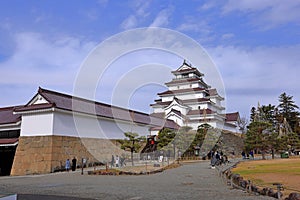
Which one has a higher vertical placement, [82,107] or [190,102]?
[190,102]

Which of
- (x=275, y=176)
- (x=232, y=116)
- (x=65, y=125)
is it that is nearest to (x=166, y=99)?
(x=232, y=116)

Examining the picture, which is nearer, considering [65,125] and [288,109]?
[65,125]

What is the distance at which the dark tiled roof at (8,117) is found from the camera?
28469mm

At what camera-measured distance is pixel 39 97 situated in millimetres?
27547

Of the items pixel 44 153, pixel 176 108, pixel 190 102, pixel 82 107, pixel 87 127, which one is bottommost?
pixel 44 153

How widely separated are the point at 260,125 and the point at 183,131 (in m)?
9.43

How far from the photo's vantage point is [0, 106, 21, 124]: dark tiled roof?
2847cm

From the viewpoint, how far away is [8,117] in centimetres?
2964

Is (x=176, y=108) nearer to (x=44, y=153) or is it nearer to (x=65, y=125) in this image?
(x=65, y=125)

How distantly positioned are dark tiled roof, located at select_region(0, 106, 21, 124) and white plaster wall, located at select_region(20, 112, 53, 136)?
1345mm

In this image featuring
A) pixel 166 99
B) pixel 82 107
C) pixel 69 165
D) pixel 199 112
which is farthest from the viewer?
pixel 166 99

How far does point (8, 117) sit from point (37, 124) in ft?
15.6

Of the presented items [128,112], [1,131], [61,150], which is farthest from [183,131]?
[1,131]

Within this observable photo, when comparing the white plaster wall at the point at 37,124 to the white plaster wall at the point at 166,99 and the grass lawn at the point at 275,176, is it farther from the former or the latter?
the white plaster wall at the point at 166,99
